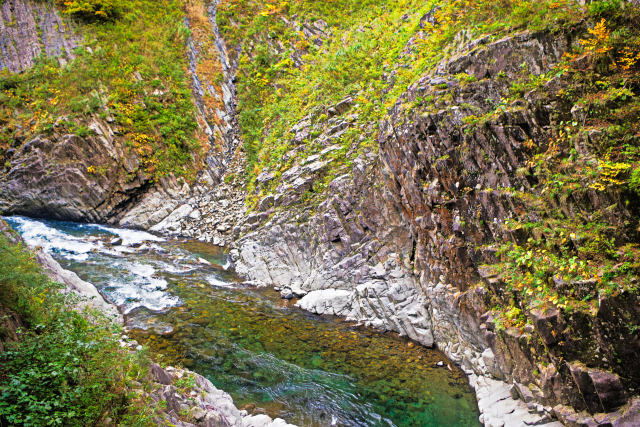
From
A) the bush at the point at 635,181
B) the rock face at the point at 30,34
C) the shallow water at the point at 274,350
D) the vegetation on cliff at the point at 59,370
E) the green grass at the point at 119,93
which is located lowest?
the shallow water at the point at 274,350

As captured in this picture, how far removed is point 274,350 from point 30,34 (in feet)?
115

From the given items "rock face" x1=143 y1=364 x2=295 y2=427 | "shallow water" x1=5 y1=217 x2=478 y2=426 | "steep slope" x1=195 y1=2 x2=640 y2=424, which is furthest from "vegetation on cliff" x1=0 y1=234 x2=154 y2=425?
"steep slope" x1=195 y1=2 x2=640 y2=424

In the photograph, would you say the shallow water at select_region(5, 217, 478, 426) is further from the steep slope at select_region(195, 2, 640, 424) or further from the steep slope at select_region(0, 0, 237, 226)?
the steep slope at select_region(0, 0, 237, 226)

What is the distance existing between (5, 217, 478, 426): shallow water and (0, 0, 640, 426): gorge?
0.08m

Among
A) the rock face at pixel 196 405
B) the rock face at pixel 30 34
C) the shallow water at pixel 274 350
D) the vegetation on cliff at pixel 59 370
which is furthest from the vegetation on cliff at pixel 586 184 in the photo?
the rock face at pixel 30 34

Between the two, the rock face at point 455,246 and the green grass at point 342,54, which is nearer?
the rock face at point 455,246

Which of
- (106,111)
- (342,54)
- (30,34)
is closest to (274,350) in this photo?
(342,54)

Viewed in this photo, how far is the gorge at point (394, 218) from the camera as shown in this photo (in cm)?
701

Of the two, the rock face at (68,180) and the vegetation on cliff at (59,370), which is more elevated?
the rock face at (68,180)

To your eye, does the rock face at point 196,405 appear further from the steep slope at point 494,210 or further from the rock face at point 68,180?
the rock face at point 68,180

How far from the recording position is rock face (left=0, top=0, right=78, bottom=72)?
26969 mm

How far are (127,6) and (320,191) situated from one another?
3189 cm

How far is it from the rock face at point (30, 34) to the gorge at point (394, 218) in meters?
0.89

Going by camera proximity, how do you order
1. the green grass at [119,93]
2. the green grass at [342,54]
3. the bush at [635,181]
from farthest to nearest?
the green grass at [119,93] < the green grass at [342,54] < the bush at [635,181]
